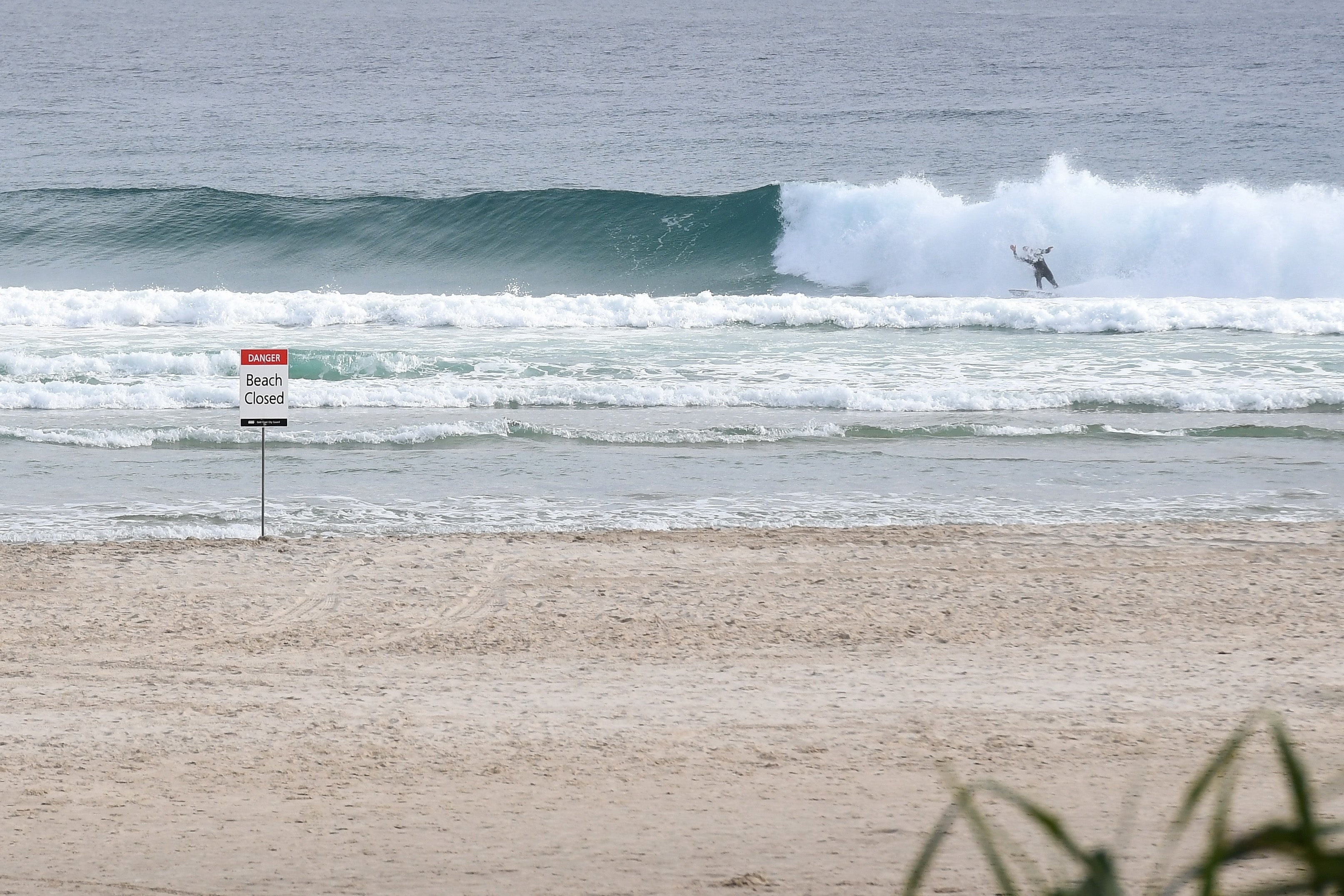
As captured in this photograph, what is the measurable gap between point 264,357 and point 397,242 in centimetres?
1853

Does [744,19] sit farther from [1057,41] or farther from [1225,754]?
[1225,754]

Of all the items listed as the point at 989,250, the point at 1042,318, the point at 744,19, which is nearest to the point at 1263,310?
the point at 1042,318

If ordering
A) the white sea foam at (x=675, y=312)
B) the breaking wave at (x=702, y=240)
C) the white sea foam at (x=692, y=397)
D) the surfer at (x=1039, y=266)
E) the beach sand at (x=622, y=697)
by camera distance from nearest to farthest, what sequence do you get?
the beach sand at (x=622, y=697) < the white sea foam at (x=692, y=397) < the white sea foam at (x=675, y=312) < the surfer at (x=1039, y=266) < the breaking wave at (x=702, y=240)

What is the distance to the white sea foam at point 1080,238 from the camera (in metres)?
23.3

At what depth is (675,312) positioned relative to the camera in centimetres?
1903

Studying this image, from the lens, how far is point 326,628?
7379 mm

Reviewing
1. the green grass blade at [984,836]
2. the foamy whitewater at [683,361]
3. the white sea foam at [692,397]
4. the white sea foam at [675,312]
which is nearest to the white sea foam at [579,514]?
the foamy whitewater at [683,361]

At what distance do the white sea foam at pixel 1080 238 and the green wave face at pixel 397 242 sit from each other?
1.44 meters

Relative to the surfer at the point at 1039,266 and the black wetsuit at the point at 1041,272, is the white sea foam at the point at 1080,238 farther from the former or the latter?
→ the black wetsuit at the point at 1041,272

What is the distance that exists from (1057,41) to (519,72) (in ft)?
82.7

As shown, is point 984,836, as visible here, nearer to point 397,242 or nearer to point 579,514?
point 579,514

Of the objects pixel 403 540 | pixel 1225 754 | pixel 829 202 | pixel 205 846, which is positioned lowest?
pixel 205 846

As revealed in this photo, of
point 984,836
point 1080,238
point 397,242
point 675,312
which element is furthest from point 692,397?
point 397,242

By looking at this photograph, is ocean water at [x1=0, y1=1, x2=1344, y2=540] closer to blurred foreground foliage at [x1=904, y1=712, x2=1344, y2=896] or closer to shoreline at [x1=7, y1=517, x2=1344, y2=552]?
shoreline at [x1=7, y1=517, x2=1344, y2=552]
